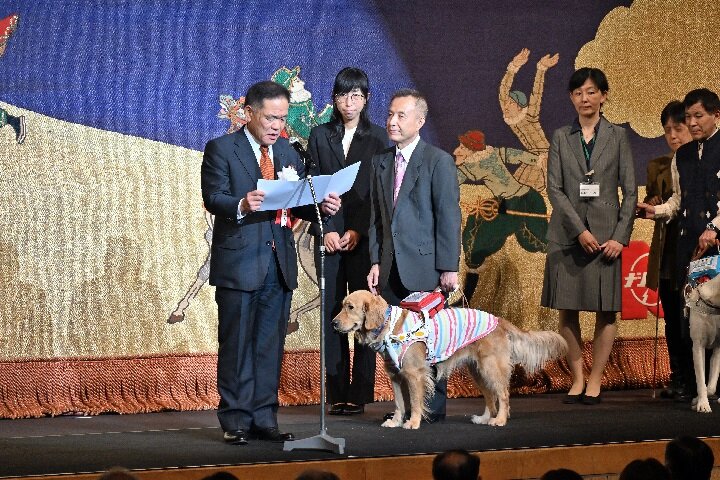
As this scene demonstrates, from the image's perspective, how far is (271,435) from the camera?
4746 millimetres

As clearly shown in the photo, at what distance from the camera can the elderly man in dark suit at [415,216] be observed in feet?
17.3

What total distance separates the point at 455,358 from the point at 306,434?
2.47 feet

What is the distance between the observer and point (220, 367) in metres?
4.75

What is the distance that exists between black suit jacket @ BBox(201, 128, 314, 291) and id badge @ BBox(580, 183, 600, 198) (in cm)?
177

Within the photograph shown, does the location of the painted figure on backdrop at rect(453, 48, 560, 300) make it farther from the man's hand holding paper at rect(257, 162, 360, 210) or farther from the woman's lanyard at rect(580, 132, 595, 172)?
the man's hand holding paper at rect(257, 162, 360, 210)

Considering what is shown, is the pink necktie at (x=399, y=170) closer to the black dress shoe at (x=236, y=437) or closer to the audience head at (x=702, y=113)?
the black dress shoe at (x=236, y=437)

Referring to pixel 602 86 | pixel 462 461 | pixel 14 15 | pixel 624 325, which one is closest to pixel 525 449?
pixel 462 461

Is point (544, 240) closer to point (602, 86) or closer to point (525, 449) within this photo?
point (602, 86)

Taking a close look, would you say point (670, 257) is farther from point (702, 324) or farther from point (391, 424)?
point (391, 424)

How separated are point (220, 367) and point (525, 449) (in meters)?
1.23

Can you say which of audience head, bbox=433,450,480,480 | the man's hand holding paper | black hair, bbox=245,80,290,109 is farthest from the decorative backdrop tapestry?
audience head, bbox=433,450,480,480

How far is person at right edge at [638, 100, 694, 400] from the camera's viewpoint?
623 centimetres

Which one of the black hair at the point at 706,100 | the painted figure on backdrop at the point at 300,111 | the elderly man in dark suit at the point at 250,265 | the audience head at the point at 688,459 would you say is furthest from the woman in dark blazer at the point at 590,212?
the audience head at the point at 688,459

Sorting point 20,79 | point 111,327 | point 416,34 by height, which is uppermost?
point 416,34
